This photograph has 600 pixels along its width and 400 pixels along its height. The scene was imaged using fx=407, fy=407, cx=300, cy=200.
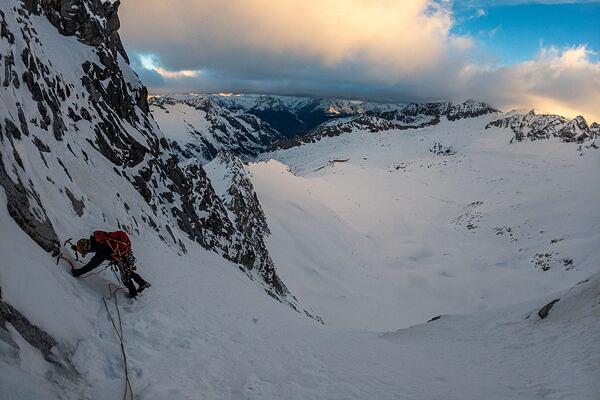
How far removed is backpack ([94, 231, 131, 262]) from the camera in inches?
398

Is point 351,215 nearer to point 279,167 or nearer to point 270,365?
point 279,167

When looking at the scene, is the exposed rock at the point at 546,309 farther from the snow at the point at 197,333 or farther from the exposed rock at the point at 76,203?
the exposed rock at the point at 76,203

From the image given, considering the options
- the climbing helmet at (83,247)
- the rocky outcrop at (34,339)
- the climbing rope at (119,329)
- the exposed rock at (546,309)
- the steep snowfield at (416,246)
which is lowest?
the steep snowfield at (416,246)

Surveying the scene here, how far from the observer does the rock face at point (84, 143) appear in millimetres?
11266

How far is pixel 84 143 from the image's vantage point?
20.8 meters

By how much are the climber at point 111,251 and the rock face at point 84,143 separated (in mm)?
669

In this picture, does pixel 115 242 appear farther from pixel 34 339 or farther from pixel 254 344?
pixel 254 344

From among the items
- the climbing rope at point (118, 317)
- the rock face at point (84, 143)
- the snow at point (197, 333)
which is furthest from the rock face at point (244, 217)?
the climbing rope at point (118, 317)

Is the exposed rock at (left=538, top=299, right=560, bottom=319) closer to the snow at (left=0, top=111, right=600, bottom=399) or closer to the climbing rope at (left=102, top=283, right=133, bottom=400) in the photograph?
the snow at (left=0, top=111, right=600, bottom=399)

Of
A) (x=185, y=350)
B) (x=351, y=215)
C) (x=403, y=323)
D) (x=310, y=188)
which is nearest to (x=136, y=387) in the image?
(x=185, y=350)

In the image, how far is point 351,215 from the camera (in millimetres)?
87188

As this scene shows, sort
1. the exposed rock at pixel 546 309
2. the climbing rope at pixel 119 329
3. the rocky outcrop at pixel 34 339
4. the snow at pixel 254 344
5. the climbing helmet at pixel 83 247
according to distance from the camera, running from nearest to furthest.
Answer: the rocky outcrop at pixel 34 339 < the climbing rope at pixel 119 329 < the snow at pixel 254 344 < the climbing helmet at pixel 83 247 < the exposed rock at pixel 546 309

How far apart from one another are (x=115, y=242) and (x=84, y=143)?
1288 cm

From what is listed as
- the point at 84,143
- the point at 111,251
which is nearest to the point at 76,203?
the point at 111,251
